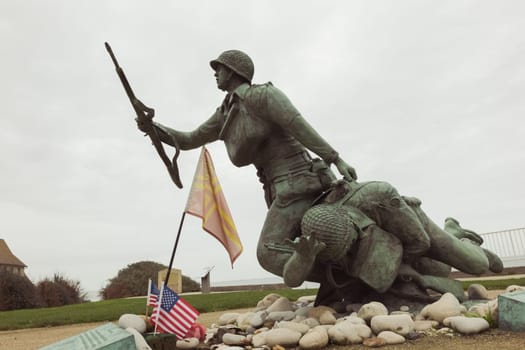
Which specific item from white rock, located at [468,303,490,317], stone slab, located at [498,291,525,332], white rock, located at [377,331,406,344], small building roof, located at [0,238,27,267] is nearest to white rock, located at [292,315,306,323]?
white rock, located at [377,331,406,344]

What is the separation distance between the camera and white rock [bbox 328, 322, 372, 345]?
10.3 feet

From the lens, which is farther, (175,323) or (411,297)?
(411,297)

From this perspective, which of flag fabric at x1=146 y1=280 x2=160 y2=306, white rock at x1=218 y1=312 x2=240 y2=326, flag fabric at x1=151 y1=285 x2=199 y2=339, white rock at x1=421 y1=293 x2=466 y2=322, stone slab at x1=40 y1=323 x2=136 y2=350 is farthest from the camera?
white rock at x1=218 y1=312 x2=240 y2=326

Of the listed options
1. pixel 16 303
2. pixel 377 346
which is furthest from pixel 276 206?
pixel 16 303

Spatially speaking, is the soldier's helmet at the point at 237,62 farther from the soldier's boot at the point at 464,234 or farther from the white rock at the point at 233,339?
the soldier's boot at the point at 464,234

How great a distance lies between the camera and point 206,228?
466 cm

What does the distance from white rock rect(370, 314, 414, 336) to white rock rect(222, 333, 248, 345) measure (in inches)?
38.8

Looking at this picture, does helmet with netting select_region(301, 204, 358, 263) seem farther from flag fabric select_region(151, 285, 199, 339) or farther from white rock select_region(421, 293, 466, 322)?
flag fabric select_region(151, 285, 199, 339)

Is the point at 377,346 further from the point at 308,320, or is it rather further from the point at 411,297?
the point at 411,297

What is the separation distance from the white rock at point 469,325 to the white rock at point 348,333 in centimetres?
63

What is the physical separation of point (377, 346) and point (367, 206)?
1.27m

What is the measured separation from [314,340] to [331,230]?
2.76 ft

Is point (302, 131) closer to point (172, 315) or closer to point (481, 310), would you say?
point (172, 315)

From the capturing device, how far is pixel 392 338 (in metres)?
3.05
